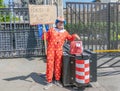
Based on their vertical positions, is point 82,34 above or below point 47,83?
above

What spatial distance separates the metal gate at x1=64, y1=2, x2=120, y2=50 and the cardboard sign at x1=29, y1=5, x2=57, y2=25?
3484mm

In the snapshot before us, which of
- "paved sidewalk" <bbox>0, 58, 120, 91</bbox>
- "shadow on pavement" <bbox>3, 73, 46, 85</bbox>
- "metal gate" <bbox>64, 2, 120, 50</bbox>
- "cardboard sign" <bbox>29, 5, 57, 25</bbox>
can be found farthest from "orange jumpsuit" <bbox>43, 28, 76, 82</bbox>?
"metal gate" <bbox>64, 2, 120, 50</bbox>

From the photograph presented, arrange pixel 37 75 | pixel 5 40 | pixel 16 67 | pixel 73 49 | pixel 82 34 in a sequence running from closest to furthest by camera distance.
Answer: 1. pixel 73 49
2. pixel 37 75
3. pixel 16 67
4. pixel 5 40
5. pixel 82 34

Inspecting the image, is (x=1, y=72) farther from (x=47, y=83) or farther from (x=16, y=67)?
(x=47, y=83)

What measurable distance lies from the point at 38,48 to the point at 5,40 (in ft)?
4.43

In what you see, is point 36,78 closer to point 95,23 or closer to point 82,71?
point 82,71

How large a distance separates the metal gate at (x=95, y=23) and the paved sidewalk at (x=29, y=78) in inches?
96.1

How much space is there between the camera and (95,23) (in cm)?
1292

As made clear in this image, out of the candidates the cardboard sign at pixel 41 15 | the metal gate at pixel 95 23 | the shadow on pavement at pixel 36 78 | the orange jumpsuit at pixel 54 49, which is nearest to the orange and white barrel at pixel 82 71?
the orange jumpsuit at pixel 54 49

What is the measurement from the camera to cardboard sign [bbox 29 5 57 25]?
28.3ft

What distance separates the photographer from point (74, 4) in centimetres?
1254

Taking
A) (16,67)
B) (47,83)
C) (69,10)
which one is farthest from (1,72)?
(69,10)

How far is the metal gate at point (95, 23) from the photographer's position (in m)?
12.6

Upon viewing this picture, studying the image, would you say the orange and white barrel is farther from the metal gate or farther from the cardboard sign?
the metal gate
